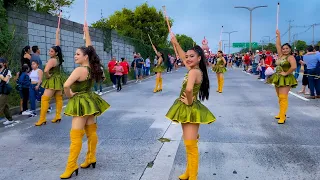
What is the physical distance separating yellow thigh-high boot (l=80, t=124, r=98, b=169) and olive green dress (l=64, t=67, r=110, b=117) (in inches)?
10.8

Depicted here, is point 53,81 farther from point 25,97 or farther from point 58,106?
point 25,97

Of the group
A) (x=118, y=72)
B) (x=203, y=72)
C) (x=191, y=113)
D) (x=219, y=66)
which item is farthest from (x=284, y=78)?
(x=118, y=72)

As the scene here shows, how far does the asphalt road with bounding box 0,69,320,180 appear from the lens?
5.12 meters

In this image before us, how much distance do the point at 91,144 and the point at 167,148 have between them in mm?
1538

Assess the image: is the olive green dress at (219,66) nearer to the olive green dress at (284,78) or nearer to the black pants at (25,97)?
the olive green dress at (284,78)

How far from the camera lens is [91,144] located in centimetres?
527

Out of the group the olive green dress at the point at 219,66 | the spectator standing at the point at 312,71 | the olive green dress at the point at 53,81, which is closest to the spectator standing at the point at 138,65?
the olive green dress at the point at 219,66

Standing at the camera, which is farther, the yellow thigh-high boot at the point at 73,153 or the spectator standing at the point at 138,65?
the spectator standing at the point at 138,65

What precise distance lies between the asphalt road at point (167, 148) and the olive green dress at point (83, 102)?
0.85 m

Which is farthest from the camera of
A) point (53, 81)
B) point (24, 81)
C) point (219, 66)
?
point (219, 66)

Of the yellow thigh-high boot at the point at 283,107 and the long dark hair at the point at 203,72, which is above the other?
the long dark hair at the point at 203,72

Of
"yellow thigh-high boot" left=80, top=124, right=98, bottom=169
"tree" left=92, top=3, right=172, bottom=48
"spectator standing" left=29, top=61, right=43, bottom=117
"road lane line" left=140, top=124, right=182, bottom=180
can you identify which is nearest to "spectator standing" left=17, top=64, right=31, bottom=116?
"spectator standing" left=29, top=61, right=43, bottom=117

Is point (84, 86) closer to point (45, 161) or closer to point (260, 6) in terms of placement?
point (45, 161)

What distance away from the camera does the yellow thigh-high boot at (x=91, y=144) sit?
17.1 feet
